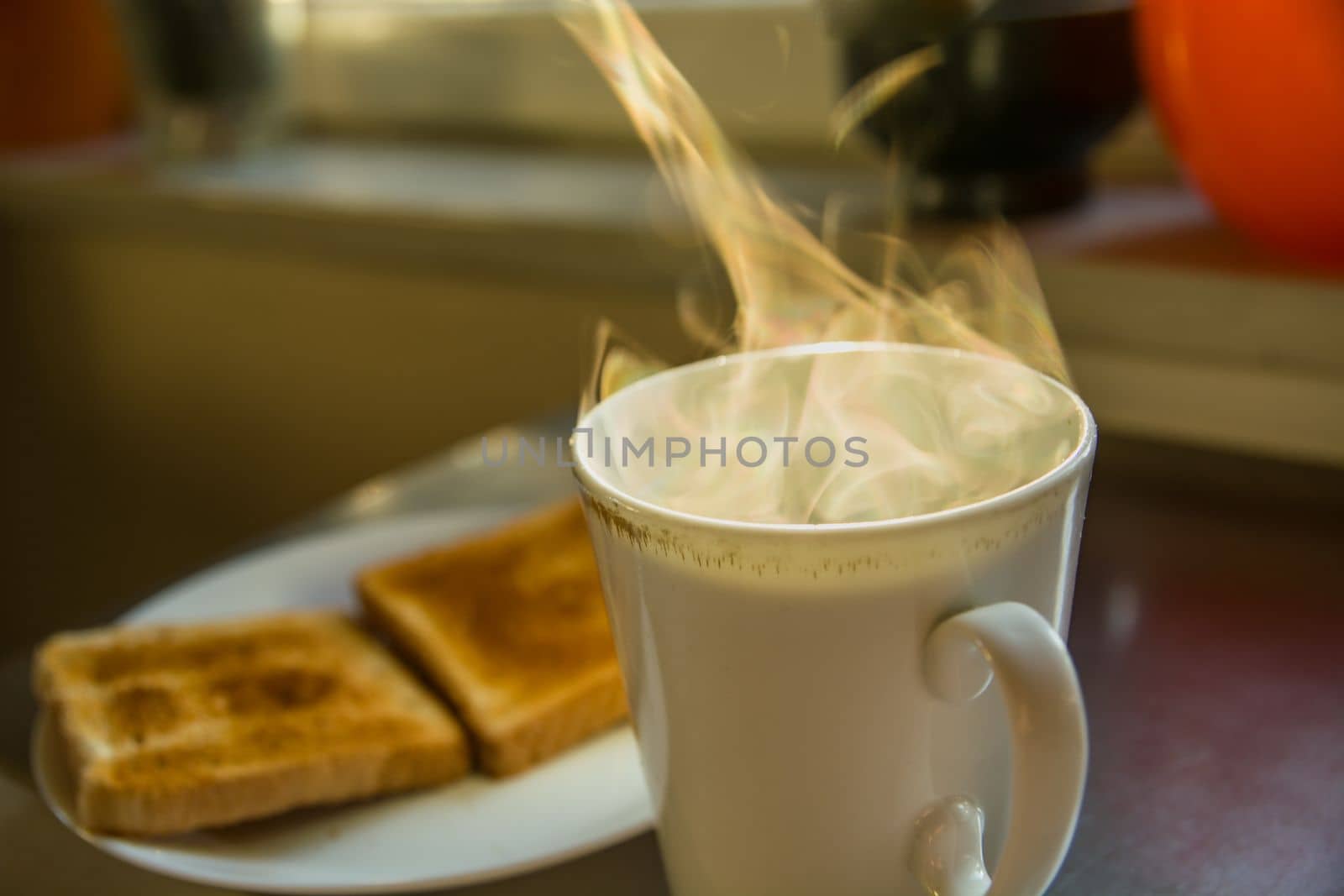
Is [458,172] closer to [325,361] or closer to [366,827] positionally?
[325,361]

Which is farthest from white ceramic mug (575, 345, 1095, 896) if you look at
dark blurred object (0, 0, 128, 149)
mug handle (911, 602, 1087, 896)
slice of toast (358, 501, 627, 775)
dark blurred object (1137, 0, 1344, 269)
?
dark blurred object (0, 0, 128, 149)

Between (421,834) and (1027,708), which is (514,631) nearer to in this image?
(421,834)

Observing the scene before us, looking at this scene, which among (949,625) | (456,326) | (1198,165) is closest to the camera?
(949,625)

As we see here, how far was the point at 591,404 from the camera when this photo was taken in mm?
406

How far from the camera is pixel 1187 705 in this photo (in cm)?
52

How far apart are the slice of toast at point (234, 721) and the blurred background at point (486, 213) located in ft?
0.44

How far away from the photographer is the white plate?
0.42 meters

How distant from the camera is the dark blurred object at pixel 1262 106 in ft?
2.11

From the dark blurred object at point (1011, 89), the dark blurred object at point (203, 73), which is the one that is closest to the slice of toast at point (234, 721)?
the dark blurred object at point (1011, 89)

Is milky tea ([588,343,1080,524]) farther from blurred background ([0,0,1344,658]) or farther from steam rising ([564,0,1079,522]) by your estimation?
blurred background ([0,0,1344,658])

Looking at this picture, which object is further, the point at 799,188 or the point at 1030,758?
the point at 799,188

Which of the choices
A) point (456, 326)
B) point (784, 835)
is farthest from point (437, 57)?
point (784, 835)

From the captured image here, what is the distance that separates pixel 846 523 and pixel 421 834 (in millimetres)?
198

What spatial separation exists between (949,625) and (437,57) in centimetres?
116
